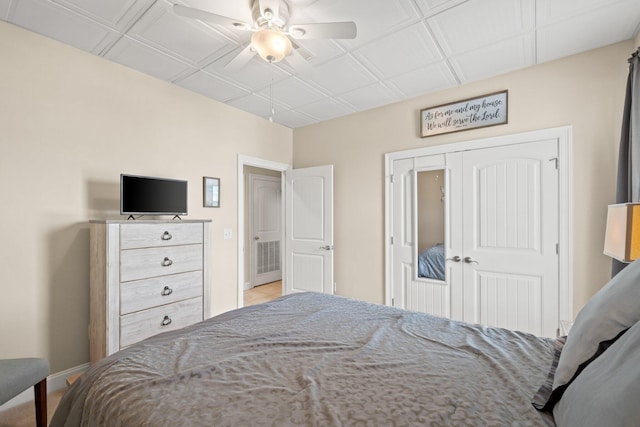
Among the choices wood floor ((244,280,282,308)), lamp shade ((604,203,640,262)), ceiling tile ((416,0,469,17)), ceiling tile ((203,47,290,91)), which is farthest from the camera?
wood floor ((244,280,282,308))

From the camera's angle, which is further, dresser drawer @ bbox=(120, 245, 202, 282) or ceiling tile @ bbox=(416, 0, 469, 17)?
dresser drawer @ bbox=(120, 245, 202, 282)

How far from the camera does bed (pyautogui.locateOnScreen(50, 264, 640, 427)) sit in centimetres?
75

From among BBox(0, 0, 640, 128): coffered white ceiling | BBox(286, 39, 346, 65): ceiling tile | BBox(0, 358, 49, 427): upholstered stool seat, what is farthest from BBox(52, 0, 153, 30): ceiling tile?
BBox(0, 358, 49, 427): upholstered stool seat

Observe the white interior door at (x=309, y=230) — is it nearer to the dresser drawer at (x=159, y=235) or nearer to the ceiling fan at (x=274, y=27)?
the dresser drawer at (x=159, y=235)

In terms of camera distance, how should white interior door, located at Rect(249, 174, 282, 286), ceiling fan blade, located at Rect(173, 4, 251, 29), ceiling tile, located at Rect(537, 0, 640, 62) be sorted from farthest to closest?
white interior door, located at Rect(249, 174, 282, 286) → ceiling tile, located at Rect(537, 0, 640, 62) → ceiling fan blade, located at Rect(173, 4, 251, 29)

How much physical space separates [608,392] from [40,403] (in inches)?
104

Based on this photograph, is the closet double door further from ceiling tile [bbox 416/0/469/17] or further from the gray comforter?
the gray comforter

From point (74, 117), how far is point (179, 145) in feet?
2.85

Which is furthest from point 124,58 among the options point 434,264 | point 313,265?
point 434,264

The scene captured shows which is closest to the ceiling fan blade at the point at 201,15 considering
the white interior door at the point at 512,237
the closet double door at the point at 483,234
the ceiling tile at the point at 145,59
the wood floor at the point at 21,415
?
the ceiling tile at the point at 145,59

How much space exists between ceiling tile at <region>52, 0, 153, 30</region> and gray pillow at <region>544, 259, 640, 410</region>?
2.73 m

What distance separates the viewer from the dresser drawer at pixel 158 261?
2.21 metres

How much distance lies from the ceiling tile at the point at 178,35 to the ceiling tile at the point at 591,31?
8.22 feet

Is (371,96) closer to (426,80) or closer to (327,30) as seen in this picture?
(426,80)
